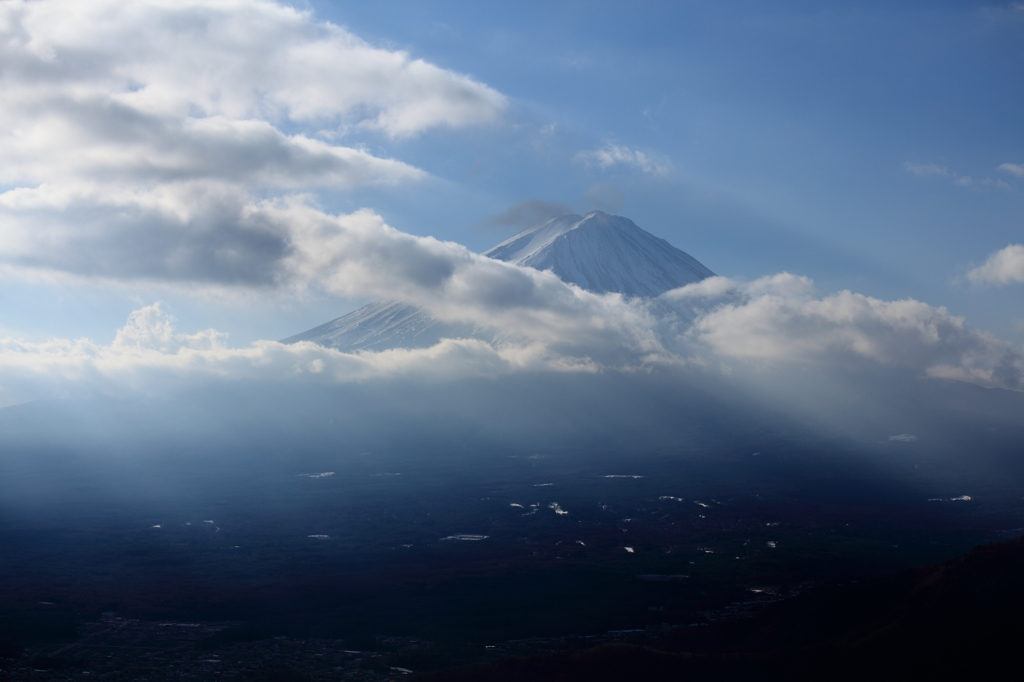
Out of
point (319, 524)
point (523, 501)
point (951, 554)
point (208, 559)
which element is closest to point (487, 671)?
point (208, 559)

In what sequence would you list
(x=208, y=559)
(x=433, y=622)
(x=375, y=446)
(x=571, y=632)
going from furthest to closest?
(x=375, y=446)
(x=208, y=559)
(x=433, y=622)
(x=571, y=632)

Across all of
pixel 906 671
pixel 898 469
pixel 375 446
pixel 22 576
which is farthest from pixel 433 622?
pixel 375 446

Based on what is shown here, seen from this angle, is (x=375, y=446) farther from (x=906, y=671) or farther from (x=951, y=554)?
(x=906, y=671)

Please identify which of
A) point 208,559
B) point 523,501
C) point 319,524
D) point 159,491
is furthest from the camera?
point 159,491

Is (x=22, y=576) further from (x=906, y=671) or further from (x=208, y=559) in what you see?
(x=906, y=671)

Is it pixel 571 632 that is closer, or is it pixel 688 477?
pixel 571 632

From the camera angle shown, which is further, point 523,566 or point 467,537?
point 467,537

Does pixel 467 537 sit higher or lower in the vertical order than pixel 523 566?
higher

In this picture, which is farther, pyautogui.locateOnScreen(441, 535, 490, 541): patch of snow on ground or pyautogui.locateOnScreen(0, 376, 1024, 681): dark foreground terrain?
pyautogui.locateOnScreen(441, 535, 490, 541): patch of snow on ground

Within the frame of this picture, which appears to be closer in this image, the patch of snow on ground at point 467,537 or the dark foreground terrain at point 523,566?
the dark foreground terrain at point 523,566
